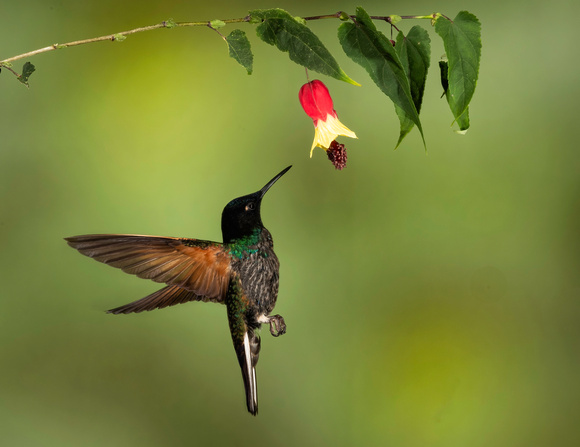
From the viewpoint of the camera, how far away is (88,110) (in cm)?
129

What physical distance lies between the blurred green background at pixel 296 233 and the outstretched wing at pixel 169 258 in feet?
1.67

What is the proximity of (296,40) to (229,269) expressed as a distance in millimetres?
318

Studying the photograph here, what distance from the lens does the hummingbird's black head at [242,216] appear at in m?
0.79

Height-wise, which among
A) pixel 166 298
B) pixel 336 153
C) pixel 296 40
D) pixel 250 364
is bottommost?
pixel 250 364

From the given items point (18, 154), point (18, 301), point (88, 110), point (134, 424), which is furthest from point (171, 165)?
point (134, 424)

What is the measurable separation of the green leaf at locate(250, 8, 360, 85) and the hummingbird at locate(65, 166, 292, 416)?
0.45 feet

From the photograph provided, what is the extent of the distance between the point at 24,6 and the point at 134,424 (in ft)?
3.10

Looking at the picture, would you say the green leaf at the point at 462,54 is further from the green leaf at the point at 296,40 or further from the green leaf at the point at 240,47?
the green leaf at the point at 240,47

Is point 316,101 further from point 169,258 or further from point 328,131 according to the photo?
point 169,258

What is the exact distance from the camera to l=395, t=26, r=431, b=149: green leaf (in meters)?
0.69

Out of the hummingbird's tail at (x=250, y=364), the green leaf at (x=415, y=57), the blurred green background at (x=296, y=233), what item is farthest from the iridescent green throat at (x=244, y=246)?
the blurred green background at (x=296, y=233)

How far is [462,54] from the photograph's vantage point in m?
0.66

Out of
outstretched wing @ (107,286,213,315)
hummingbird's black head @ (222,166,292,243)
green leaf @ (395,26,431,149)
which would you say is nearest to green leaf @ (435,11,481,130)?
green leaf @ (395,26,431,149)

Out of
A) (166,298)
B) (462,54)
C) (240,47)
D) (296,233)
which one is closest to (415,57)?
(462,54)
